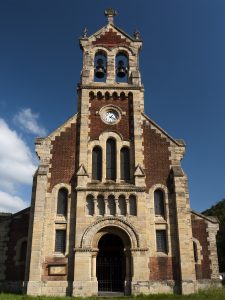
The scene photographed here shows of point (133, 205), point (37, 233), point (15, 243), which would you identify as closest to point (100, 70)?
point (133, 205)

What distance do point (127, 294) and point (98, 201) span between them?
6.01 metres

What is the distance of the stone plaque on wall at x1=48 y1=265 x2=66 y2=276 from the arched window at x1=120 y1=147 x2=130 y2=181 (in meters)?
7.11

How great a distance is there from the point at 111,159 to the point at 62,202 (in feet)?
15.2

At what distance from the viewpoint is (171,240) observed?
71.9 feet

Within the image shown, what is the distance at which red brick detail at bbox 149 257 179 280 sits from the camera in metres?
21.0

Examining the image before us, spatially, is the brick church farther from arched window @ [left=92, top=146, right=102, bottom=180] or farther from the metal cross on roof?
the metal cross on roof

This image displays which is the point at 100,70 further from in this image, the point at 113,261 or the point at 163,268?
the point at 163,268

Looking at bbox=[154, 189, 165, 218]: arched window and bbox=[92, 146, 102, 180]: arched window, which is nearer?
bbox=[154, 189, 165, 218]: arched window

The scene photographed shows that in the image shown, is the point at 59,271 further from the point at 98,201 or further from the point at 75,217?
the point at 98,201

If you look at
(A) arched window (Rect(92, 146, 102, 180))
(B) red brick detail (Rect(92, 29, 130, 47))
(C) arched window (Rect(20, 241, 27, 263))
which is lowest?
(C) arched window (Rect(20, 241, 27, 263))

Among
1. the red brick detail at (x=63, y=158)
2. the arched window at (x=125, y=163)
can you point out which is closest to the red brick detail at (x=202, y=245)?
the arched window at (x=125, y=163)

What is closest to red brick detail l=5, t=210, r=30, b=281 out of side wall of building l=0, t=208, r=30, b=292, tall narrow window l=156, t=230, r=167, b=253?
side wall of building l=0, t=208, r=30, b=292

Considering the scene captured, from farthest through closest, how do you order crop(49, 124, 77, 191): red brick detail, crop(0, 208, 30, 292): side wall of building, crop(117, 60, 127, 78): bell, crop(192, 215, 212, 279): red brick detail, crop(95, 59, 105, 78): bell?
1. crop(117, 60, 127, 78): bell
2. crop(95, 59, 105, 78): bell
3. crop(49, 124, 77, 191): red brick detail
4. crop(192, 215, 212, 279): red brick detail
5. crop(0, 208, 30, 292): side wall of building

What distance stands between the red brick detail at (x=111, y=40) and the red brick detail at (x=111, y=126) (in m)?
5.45
